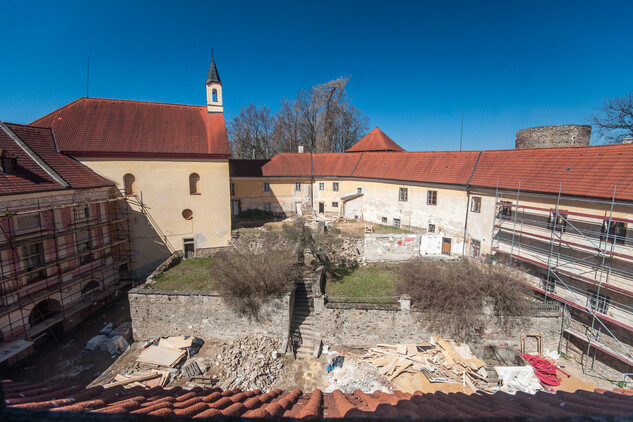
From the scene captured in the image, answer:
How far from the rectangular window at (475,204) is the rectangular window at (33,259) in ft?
78.7

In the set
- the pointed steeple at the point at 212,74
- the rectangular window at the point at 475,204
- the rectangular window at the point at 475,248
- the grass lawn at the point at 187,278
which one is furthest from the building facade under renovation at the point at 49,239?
the rectangular window at the point at 475,204

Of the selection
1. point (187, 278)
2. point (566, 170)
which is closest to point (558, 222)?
point (566, 170)

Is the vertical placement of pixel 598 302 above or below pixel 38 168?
below

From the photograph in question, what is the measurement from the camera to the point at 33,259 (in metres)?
13.8

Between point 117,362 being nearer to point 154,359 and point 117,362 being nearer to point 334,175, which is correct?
point 154,359

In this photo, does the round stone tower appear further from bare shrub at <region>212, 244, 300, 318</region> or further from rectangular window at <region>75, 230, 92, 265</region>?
rectangular window at <region>75, 230, 92, 265</region>

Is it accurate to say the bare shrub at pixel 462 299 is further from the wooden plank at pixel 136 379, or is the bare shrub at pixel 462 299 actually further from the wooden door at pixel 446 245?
the wooden plank at pixel 136 379

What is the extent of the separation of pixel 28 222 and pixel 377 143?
3052cm

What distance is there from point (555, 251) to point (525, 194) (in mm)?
3403

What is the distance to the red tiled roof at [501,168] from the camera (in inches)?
557

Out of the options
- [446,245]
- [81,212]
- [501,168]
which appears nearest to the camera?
[81,212]

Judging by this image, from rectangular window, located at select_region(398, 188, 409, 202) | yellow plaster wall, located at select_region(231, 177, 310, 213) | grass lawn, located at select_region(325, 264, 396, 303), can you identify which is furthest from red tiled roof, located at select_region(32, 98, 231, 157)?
rectangular window, located at select_region(398, 188, 409, 202)

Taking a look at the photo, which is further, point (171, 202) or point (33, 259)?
point (171, 202)

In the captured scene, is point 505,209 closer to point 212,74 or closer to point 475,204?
point 475,204
